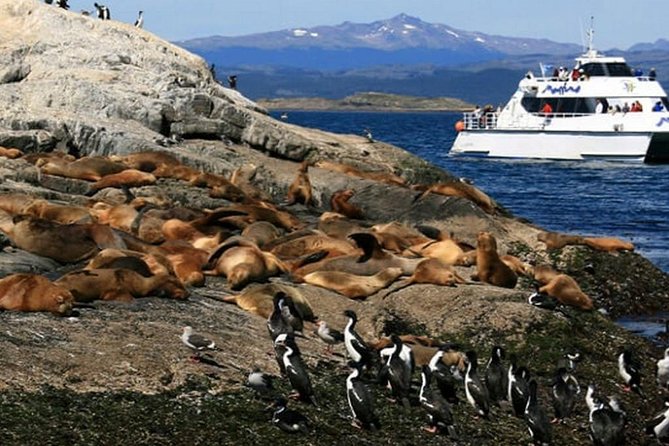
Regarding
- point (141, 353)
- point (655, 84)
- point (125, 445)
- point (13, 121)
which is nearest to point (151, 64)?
point (13, 121)

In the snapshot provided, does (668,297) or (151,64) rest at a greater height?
(151,64)

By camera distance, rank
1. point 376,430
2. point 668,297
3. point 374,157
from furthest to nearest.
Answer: point 374,157
point 668,297
point 376,430

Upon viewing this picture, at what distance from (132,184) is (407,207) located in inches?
157

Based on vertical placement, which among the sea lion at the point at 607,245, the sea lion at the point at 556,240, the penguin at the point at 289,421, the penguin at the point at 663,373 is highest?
the penguin at the point at 289,421

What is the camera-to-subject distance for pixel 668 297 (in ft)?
59.3

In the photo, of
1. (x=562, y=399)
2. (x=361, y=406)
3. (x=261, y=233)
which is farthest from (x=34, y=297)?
(x=261, y=233)

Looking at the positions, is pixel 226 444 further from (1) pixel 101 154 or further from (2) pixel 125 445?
(1) pixel 101 154

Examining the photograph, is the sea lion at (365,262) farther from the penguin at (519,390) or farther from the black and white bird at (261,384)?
the black and white bird at (261,384)

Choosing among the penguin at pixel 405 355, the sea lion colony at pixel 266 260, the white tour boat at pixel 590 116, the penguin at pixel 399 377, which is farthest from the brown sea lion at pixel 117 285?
the white tour boat at pixel 590 116

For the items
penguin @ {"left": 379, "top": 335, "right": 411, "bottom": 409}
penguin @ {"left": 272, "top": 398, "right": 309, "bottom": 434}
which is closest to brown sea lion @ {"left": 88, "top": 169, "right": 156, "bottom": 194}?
penguin @ {"left": 379, "top": 335, "right": 411, "bottom": 409}

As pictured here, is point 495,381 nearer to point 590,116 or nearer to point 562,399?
point 562,399

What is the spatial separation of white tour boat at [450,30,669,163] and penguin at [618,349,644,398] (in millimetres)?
39509

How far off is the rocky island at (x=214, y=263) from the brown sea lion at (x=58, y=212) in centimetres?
3

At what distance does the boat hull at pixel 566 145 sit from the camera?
5162cm
